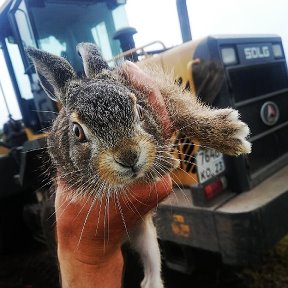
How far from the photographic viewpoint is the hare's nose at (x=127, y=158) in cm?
64

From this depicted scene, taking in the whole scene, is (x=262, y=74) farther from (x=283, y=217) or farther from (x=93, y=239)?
(x=93, y=239)

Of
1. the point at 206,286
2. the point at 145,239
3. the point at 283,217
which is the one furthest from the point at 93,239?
the point at 206,286

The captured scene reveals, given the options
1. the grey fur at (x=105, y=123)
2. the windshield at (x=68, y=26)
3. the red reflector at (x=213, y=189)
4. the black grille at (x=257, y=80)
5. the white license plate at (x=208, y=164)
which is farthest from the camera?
the black grille at (x=257, y=80)

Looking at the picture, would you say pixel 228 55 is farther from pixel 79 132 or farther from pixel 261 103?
pixel 79 132

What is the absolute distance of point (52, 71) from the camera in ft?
2.21

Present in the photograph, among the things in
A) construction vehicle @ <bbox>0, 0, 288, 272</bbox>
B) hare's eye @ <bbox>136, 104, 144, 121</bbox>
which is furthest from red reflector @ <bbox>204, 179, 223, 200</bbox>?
hare's eye @ <bbox>136, 104, 144, 121</bbox>

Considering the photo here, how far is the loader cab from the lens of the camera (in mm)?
2305

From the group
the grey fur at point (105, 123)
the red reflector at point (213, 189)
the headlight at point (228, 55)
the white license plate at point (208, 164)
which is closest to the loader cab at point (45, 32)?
the headlight at point (228, 55)

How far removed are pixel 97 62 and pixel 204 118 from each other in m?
0.32

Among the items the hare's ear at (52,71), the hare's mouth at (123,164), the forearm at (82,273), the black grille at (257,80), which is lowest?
the forearm at (82,273)

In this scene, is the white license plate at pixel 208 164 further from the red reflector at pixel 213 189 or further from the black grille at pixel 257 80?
the black grille at pixel 257 80

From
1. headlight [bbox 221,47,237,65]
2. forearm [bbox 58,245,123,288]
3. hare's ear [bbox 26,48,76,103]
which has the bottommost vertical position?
forearm [bbox 58,245,123,288]

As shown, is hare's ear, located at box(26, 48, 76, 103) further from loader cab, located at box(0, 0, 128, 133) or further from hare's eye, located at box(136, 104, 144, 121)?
loader cab, located at box(0, 0, 128, 133)

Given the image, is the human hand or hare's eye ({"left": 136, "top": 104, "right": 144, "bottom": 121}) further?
the human hand
